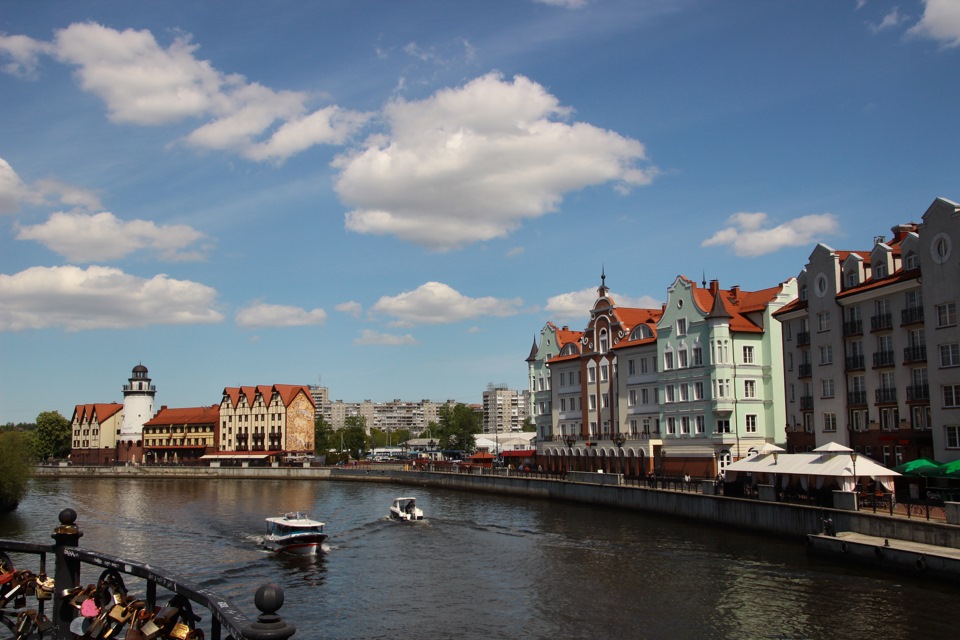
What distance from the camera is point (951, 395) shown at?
1989 inches

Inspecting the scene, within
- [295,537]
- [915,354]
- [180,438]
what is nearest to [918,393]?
[915,354]

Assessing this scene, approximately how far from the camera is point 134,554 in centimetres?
5150

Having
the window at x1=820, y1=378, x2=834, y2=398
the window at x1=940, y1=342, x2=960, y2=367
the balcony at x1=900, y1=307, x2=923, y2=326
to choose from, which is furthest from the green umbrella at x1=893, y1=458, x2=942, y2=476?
the window at x1=820, y1=378, x2=834, y2=398

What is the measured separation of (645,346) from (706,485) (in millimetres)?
29036

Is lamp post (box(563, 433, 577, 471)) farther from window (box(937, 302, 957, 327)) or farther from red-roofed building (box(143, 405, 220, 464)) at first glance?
red-roofed building (box(143, 405, 220, 464))

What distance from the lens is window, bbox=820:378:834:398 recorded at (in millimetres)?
62500

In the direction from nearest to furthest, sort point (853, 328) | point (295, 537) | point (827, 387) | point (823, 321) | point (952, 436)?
point (952, 436)
point (295, 537)
point (853, 328)
point (827, 387)
point (823, 321)

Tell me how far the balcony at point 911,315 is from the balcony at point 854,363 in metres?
5.02

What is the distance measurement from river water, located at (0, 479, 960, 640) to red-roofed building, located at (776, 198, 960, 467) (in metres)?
13.5

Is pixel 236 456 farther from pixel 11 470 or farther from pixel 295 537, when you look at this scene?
pixel 295 537

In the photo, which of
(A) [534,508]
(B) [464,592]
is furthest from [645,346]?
(B) [464,592]

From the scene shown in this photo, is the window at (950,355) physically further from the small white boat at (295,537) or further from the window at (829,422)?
the small white boat at (295,537)

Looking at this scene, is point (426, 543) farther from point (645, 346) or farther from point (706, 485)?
point (645, 346)

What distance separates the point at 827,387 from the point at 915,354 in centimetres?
959
